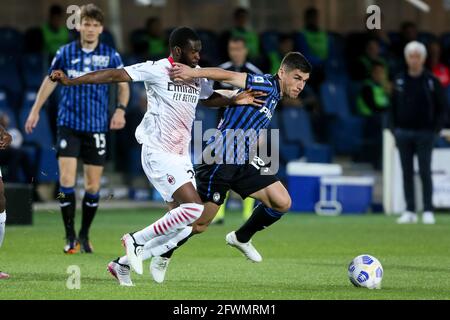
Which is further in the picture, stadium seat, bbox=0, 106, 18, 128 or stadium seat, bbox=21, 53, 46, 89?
stadium seat, bbox=21, 53, 46, 89

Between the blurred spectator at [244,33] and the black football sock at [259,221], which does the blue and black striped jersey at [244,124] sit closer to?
the black football sock at [259,221]

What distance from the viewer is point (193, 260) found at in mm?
11930

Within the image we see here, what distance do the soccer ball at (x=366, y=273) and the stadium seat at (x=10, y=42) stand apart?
1100 cm

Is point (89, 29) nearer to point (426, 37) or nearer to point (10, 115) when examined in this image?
point (10, 115)

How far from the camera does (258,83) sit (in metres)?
10.4

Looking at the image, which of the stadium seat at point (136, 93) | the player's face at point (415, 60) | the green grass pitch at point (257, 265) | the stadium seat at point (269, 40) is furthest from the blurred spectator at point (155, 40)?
the player's face at point (415, 60)

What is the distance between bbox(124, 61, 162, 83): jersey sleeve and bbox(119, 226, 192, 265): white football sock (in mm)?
1165

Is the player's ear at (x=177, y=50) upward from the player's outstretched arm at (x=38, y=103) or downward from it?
upward

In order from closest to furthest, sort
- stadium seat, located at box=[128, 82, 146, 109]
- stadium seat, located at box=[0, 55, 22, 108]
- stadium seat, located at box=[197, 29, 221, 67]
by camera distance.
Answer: stadium seat, located at box=[0, 55, 22, 108], stadium seat, located at box=[128, 82, 146, 109], stadium seat, located at box=[197, 29, 221, 67]

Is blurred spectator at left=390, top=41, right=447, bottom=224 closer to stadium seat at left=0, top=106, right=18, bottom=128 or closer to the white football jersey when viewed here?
stadium seat at left=0, top=106, right=18, bottom=128

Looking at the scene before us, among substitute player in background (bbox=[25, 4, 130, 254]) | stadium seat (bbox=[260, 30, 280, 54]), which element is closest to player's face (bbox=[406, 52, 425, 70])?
stadium seat (bbox=[260, 30, 280, 54])

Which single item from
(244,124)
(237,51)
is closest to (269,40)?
(237,51)

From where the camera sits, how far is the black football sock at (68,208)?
1259 cm

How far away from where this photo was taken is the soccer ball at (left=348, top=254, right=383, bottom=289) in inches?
374
